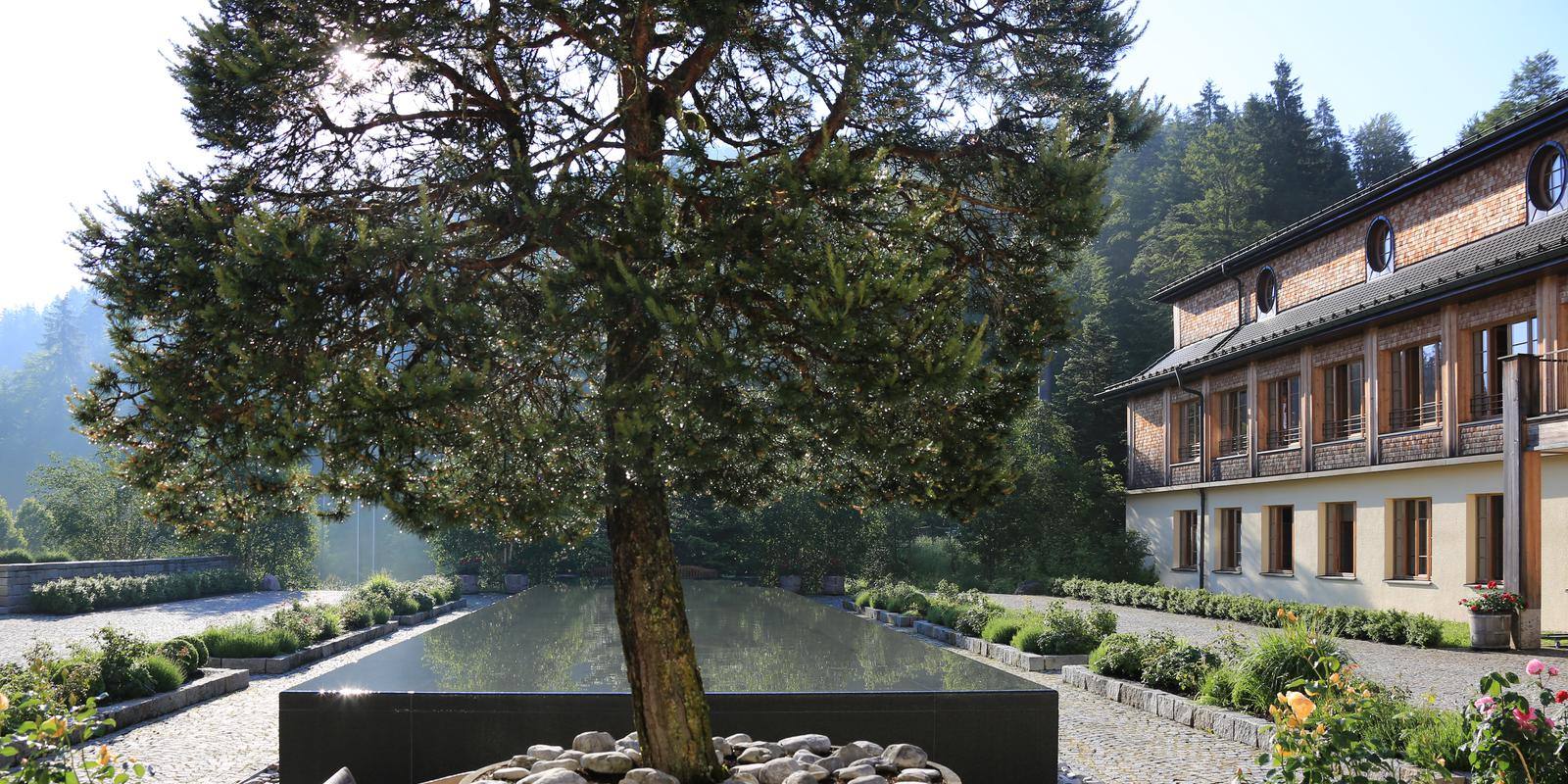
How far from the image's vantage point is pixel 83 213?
15.3 feet

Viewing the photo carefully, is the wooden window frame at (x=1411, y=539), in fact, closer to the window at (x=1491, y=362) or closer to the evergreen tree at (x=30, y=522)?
the window at (x=1491, y=362)

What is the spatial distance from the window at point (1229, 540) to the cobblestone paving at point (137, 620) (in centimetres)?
2181

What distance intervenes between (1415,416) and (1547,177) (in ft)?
16.2

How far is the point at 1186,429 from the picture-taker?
3011 centimetres

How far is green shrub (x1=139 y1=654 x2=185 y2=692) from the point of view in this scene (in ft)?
37.0

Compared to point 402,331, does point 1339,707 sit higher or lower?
lower

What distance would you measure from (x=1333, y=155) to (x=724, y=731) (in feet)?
168

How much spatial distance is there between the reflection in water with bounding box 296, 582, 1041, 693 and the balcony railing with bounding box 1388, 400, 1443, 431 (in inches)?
484

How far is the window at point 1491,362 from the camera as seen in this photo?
1833 cm

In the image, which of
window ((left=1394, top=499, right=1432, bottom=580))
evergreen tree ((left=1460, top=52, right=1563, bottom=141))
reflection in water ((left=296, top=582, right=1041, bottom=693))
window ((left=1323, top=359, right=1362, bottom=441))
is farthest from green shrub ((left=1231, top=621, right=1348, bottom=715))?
evergreen tree ((left=1460, top=52, right=1563, bottom=141))

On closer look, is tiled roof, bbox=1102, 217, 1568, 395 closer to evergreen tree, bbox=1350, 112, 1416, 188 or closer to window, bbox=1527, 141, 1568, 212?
window, bbox=1527, 141, 1568, 212

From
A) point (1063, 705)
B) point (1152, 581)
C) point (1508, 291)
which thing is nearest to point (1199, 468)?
point (1152, 581)

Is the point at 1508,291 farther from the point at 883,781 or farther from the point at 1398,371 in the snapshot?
the point at 883,781

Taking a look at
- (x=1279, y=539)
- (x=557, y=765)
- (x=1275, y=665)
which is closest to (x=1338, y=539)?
(x=1279, y=539)
